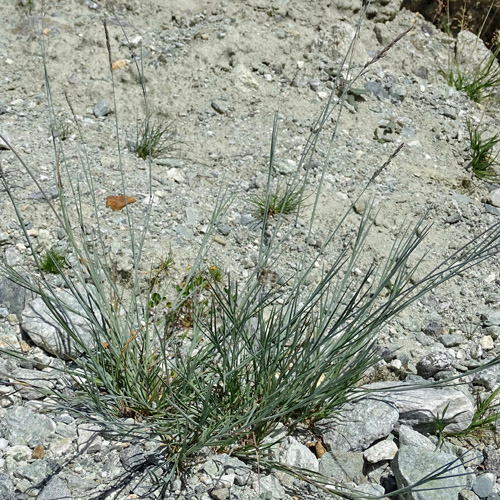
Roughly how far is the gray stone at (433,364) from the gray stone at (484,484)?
20.6 inches

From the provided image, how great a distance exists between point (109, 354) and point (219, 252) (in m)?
0.98

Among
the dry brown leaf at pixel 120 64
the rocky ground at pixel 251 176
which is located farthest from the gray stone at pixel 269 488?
the dry brown leaf at pixel 120 64

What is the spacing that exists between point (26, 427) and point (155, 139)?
1.86m

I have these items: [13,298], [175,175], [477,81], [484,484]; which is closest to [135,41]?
[175,175]

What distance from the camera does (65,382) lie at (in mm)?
2279

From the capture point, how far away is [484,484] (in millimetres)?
2172

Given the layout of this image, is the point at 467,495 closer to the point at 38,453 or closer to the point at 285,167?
the point at 38,453

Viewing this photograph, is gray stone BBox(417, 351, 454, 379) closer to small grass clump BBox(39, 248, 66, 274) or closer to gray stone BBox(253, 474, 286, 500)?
gray stone BBox(253, 474, 286, 500)

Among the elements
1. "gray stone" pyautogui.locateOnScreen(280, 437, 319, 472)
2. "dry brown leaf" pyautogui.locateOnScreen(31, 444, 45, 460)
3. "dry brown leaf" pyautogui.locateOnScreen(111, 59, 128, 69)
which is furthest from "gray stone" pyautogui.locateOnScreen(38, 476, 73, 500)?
"dry brown leaf" pyautogui.locateOnScreen(111, 59, 128, 69)

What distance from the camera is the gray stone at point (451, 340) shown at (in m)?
2.88

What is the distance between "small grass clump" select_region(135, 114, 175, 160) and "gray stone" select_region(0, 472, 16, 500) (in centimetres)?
192

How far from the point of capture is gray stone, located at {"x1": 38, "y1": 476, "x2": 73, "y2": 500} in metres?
1.87

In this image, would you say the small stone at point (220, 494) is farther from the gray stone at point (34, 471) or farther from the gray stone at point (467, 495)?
the gray stone at point (467, 495)

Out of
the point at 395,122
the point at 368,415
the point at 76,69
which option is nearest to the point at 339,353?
the point at 368,415
